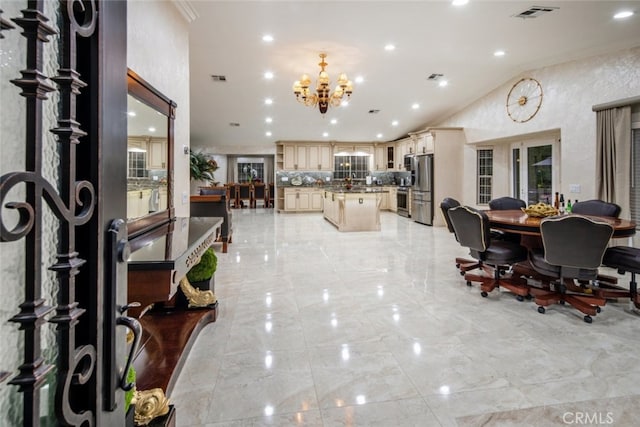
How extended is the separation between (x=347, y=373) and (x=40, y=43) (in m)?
2.15

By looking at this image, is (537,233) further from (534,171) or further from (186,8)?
(534,171)

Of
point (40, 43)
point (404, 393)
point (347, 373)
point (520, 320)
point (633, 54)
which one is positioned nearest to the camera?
point (40, 43)

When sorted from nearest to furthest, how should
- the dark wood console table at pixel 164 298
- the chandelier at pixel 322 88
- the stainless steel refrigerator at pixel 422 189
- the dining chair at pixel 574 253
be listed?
the dark wood console table at pixel 164 298, the dining chair at pixel 574 253, the chandelier at pixel 322 88, the stainless steel refrigerator at pixel 422 189

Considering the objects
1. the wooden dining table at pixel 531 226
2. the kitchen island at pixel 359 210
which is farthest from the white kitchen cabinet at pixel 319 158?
the wooden dining table at pixel 531 226

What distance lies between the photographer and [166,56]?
3115 mm

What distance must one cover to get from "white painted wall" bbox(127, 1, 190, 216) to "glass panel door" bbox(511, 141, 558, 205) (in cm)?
634

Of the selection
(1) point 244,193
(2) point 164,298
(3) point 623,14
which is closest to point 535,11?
(3) point 623,14

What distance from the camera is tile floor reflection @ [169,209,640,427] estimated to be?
180cm

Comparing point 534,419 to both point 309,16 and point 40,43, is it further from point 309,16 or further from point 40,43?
point 309,16

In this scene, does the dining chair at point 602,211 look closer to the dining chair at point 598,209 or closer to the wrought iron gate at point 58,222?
the dining chair at point 598,209

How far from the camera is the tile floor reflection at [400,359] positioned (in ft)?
5.90

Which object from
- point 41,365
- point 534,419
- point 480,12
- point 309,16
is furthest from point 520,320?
point 309,16

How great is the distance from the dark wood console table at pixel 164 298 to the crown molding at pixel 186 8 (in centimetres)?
227

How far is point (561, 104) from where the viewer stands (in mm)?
5566
